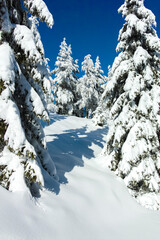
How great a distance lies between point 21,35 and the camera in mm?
5059

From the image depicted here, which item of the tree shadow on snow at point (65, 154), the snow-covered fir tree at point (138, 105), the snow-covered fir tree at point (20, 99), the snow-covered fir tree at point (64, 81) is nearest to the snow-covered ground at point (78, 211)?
the tree shadow on snow at point (65, 154)

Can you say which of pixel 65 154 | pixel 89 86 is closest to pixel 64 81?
pixel 89 86

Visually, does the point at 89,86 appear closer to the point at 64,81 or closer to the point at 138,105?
the point at 64,81

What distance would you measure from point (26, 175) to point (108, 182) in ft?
18.0

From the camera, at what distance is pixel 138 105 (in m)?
9.07

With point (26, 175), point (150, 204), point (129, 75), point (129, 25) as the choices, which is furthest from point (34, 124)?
point (129, 25)

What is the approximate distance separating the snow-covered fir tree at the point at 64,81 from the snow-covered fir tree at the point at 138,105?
18296 mm

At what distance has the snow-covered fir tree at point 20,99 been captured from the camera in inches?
163

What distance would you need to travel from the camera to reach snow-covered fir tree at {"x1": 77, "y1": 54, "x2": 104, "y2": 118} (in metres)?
29.6

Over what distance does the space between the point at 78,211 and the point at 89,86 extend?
2665 centimetres

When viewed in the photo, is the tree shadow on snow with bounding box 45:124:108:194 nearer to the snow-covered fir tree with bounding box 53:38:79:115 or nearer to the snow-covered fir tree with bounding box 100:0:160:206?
the snow-covered fir tree with bounding box 100:0:160:206

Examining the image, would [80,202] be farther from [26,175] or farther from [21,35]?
[21,35]

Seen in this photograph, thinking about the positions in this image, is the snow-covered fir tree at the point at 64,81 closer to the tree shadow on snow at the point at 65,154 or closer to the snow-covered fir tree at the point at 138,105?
the tree shadow on snow at the point at 65,154

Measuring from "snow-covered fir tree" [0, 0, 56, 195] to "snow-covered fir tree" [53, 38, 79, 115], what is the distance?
857 inches
